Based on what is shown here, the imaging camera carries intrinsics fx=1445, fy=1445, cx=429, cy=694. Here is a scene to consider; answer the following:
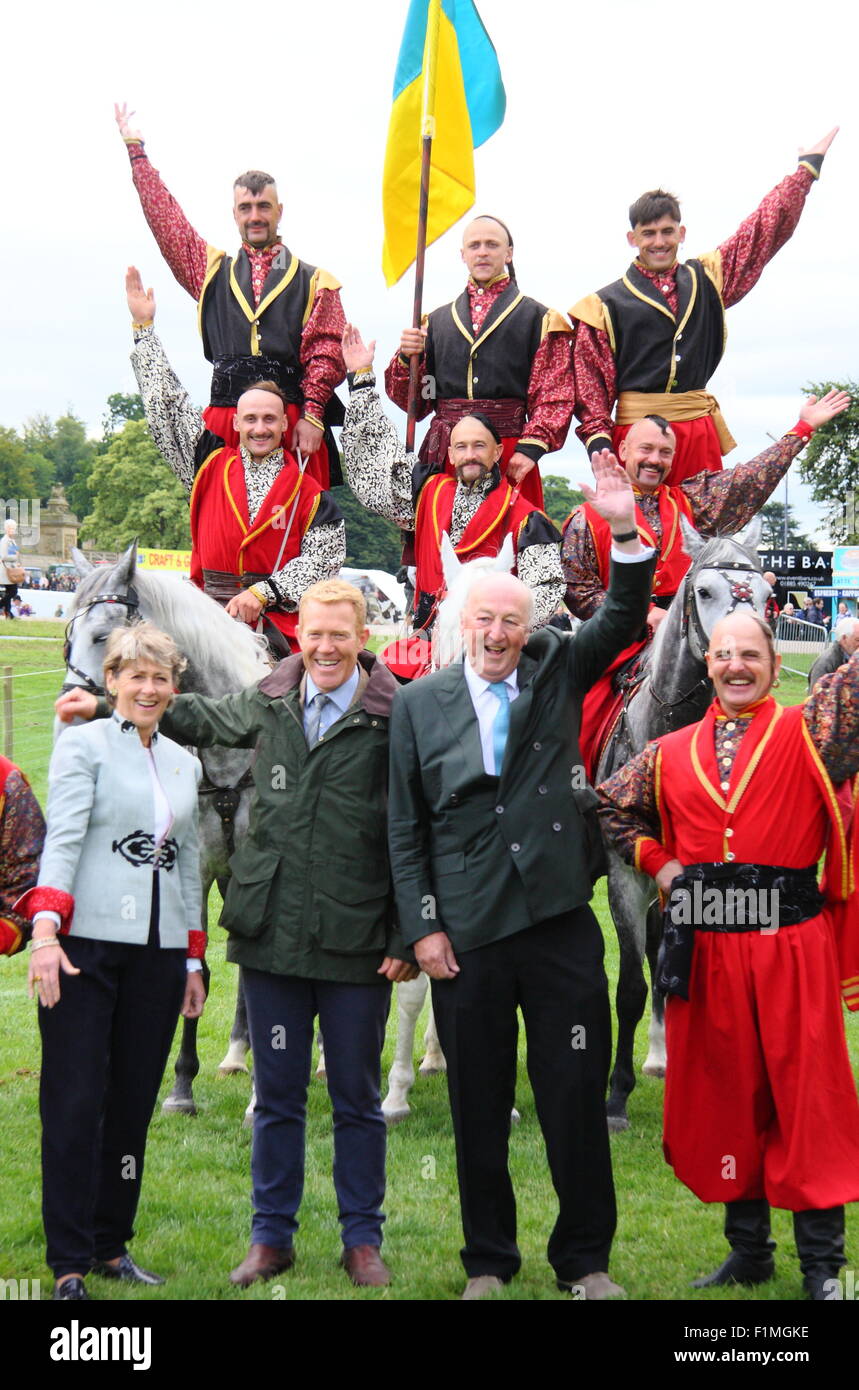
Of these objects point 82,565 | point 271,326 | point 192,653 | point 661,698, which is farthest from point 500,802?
point 271,326

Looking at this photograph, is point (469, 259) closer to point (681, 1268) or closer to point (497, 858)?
point (497, 858)

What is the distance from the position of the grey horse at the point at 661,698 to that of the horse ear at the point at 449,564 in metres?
0.85

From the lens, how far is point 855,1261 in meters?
4.58

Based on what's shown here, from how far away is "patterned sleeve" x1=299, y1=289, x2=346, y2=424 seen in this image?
7309mm

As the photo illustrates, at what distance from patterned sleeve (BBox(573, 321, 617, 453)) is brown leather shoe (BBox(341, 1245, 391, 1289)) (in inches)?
158

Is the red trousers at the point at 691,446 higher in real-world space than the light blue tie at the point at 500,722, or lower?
higher

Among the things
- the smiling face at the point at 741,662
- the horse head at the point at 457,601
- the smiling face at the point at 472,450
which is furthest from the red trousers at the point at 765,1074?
the smiling face at the point at 472,450

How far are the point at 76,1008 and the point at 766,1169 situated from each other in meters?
2.04

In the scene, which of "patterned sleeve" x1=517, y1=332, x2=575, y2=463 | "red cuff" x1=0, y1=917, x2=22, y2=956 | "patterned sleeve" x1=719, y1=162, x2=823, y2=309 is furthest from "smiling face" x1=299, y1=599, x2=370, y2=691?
"patterned sleeve" x1=719, y1=162, x2=823, y2=309

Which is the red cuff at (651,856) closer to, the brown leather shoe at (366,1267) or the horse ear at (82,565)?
the brown leather shoe at (366,1267)

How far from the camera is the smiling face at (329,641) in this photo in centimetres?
440

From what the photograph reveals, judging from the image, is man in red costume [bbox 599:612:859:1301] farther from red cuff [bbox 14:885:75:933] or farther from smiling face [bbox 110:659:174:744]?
red cuff [bbox 14:885:75:933]

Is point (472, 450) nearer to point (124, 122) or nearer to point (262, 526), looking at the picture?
point (262, 526)

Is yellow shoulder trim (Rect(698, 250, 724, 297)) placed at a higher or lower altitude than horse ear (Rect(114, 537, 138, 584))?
higher
